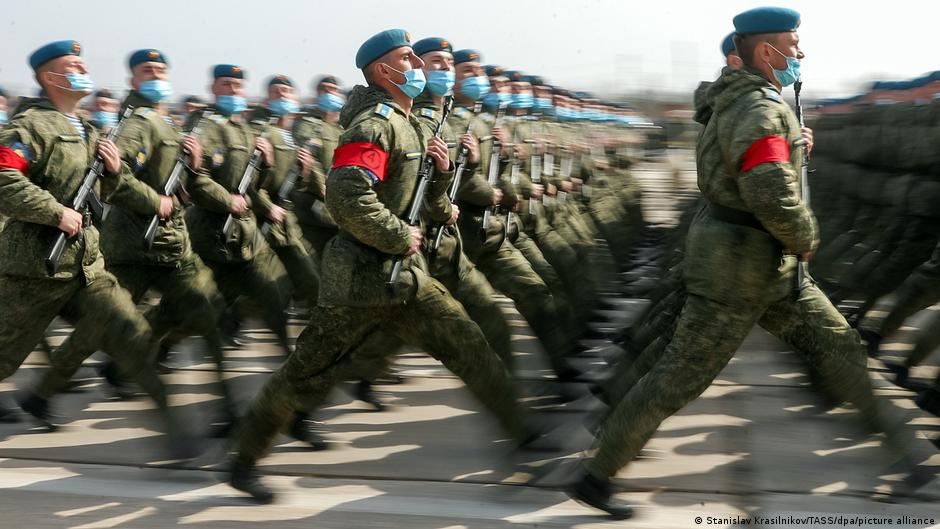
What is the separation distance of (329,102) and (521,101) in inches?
62.8

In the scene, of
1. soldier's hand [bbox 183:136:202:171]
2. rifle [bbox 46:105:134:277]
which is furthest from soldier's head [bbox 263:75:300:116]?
rifle [bbox 46:105:134:277]

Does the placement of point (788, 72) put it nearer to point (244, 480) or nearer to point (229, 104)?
point (244, 480)

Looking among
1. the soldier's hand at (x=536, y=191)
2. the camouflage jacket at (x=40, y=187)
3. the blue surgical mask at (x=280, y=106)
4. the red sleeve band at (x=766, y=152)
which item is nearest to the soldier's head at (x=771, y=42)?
the red sleeve band at (x=766, y=152)

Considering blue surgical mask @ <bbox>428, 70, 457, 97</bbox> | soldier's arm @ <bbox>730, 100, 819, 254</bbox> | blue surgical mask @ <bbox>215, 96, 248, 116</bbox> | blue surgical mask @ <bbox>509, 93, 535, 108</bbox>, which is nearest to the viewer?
soldier's arm @ <bbox>730, 100, 819, 254</bbox>

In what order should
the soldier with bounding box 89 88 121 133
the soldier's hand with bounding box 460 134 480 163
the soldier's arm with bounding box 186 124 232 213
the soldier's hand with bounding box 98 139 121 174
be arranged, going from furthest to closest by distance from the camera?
the soldier with bounding box 89 88 121 133 < the soldier's arm with bounding box 186 124 232 213 < the soldier's hand with bounding box 460 134 480 163 < the soldier's hand with bounding box 98 139 121 174

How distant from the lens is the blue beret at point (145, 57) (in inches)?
243

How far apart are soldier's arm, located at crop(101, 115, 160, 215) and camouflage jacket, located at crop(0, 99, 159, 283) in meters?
0.49

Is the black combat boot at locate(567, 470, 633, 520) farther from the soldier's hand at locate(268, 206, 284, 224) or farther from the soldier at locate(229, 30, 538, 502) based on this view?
the soldier's hand at locate(268, 206, 284, 224)

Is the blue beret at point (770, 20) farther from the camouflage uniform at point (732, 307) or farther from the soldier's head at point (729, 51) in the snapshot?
the soldier's head at point (729, 51)

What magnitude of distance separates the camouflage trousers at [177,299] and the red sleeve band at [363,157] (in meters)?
1.81

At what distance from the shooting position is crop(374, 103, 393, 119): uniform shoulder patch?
14.2 ft

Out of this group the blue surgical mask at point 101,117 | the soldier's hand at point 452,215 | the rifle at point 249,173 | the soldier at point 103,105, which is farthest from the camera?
the soldier at point 103,105

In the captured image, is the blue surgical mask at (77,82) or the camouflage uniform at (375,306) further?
the blue surgical mask at (77,82)

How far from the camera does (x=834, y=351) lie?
4.16 m
